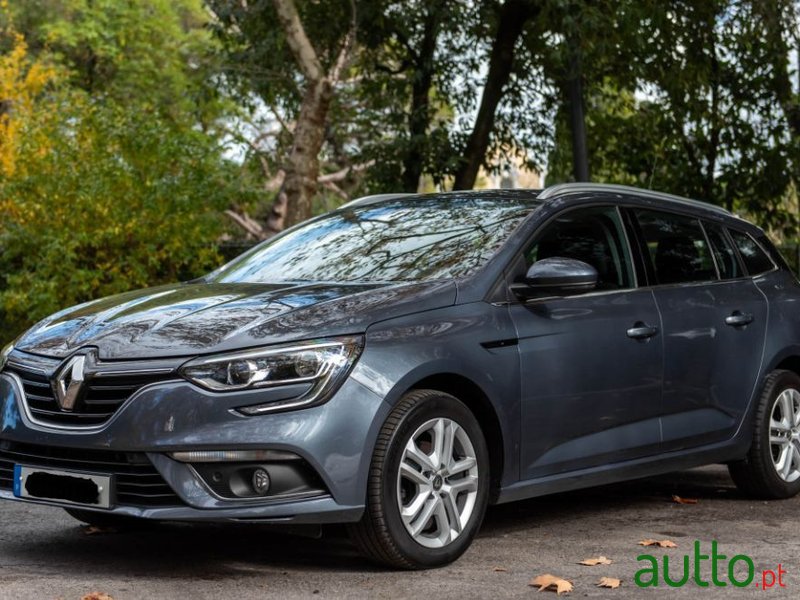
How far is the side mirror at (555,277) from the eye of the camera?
6121 mm

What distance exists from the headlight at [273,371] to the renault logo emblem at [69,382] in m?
0.48

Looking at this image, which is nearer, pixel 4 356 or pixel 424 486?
pixel 424 486

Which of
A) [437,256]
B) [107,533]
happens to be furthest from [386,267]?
[107,533]

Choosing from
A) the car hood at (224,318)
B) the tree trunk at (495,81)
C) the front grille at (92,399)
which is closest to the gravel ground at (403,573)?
the front grille at (92,399)

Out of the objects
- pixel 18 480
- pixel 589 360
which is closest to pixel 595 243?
pixel 589 360

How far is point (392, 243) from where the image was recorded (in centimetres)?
657

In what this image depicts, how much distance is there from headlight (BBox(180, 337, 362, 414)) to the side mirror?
121 cm

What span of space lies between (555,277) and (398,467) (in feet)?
3.97

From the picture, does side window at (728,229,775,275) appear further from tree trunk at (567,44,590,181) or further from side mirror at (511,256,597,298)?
tree trunk at (567,44,590,181)

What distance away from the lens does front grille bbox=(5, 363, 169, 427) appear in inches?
210

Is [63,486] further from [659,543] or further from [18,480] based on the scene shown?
[659,543]

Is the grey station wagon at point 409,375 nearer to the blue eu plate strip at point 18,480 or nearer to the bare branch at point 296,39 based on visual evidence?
the blue eu plate strip at point 18,480

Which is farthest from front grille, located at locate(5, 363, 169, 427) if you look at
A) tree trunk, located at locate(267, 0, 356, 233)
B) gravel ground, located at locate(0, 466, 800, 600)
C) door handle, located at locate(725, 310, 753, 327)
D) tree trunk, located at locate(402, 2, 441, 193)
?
tree trunk, located at locate(402, 2, 441, 193)

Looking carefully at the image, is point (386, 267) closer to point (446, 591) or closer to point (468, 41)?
point (446, 591)
